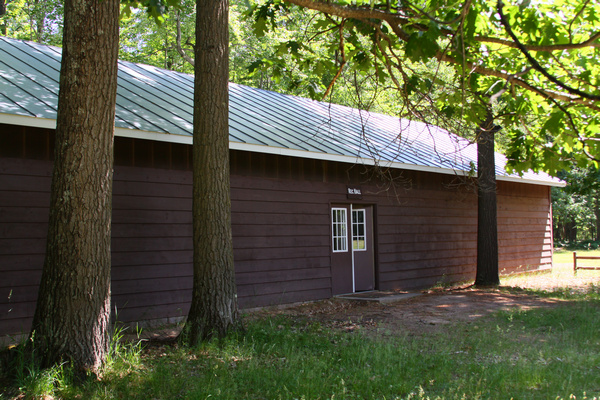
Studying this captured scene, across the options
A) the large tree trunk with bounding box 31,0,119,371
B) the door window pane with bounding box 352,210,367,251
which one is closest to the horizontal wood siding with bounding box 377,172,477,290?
the door window pane with bounding box 352,210,367,251

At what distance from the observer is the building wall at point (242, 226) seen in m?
7.39

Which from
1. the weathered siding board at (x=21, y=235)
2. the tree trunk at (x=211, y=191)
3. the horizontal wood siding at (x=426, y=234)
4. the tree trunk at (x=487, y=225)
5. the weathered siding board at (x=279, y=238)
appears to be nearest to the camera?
the tree trunk at (x=211, y=191)

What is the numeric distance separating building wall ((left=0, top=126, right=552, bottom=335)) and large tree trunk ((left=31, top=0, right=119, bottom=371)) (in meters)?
2.65

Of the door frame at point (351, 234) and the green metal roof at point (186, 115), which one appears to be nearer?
the green metal roof at point (186, 115)

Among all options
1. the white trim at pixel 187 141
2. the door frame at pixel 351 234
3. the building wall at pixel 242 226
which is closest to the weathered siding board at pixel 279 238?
the building wall at pixel 242 226

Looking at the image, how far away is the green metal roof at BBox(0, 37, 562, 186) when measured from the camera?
7.40 m

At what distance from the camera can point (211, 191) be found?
6508 mm

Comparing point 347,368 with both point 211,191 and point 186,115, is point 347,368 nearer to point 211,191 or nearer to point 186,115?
point 211,191

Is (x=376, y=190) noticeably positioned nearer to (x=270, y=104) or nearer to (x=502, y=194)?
(x=270, y=104)

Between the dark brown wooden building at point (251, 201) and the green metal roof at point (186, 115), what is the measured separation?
1.4 inches

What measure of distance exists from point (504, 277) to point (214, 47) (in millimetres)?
12965

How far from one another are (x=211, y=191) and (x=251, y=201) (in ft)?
11.6

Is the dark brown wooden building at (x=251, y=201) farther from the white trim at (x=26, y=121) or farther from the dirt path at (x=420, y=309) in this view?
the dirt path at (x=420, y=309)

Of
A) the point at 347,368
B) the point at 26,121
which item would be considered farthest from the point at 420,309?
the point at 26,121
